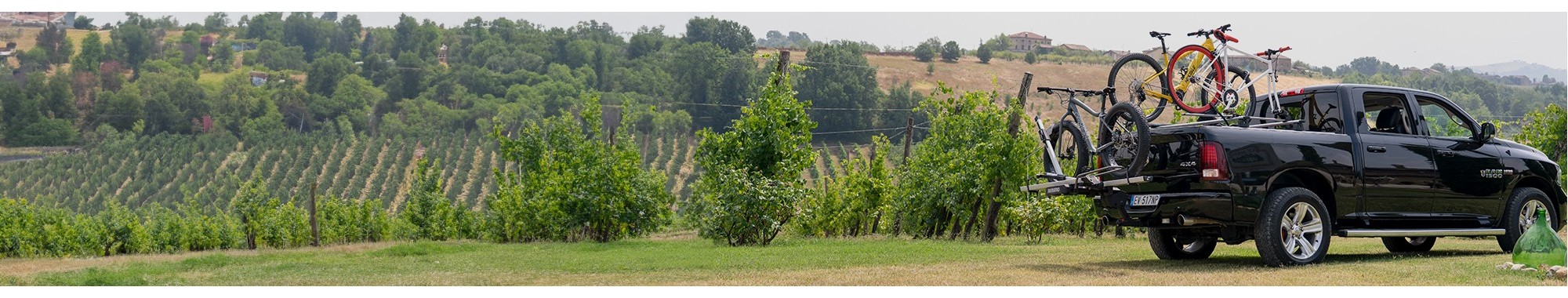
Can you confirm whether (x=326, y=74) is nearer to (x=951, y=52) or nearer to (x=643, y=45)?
(x=643, y=45)

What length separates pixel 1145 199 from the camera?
1098 centimetres

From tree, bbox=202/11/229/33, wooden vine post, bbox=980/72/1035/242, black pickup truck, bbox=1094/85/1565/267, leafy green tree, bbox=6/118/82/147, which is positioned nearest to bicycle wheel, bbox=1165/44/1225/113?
black pickup truck, bbox=1094/85/1565/267

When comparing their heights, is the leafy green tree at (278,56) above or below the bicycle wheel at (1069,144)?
below

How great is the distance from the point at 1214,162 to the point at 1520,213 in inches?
165

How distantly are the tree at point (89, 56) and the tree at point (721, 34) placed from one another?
50381 mm

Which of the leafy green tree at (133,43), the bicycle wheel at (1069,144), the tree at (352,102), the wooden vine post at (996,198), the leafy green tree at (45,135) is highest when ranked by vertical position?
the bicycle wheel at (1069,144)

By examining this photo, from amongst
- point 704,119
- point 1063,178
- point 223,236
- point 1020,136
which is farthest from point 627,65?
point 1063,178

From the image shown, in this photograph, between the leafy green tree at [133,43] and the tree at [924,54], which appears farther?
the tree at [924,54]

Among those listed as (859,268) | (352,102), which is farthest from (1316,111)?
(352,102)

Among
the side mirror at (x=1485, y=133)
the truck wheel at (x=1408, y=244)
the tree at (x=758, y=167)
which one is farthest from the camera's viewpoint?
the tree at (x=758, y=167)

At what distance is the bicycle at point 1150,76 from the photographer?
40.0 ft

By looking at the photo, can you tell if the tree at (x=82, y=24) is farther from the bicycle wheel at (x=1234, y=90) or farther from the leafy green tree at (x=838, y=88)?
the bicycle wheel at (x=1234, y=90)

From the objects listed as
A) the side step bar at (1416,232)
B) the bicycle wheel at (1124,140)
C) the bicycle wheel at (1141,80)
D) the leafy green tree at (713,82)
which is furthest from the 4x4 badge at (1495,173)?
the leafy green tree at (713,82)

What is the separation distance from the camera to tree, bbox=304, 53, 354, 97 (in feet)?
338
